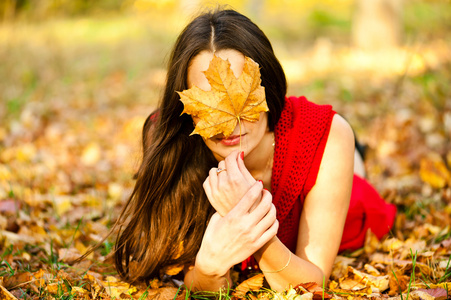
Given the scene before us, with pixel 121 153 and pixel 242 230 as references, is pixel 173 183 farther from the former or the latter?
pixel 121 153

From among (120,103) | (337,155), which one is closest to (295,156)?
(337,155)

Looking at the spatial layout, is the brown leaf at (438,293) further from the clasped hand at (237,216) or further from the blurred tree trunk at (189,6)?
the blurred tree trunk at (189,6)

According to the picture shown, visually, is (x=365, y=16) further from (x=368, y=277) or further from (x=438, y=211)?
(x=368, y=277)

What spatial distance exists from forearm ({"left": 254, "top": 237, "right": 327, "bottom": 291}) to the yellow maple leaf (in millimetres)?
463

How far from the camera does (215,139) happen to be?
5.67 ft

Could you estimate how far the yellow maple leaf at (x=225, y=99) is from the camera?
152cm

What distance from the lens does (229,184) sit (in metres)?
1.52

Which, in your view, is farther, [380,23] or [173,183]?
[380,23]

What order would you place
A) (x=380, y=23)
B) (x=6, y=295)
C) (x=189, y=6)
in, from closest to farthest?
(x=6, y=295)
(x=380, y=23)
(x=189, y=6)

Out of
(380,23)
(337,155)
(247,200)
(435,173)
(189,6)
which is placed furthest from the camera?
(189,6)

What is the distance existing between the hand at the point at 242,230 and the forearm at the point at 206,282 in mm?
106

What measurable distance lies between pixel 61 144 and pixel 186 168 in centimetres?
290

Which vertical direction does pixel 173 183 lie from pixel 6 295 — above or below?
above

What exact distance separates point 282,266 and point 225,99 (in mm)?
670
